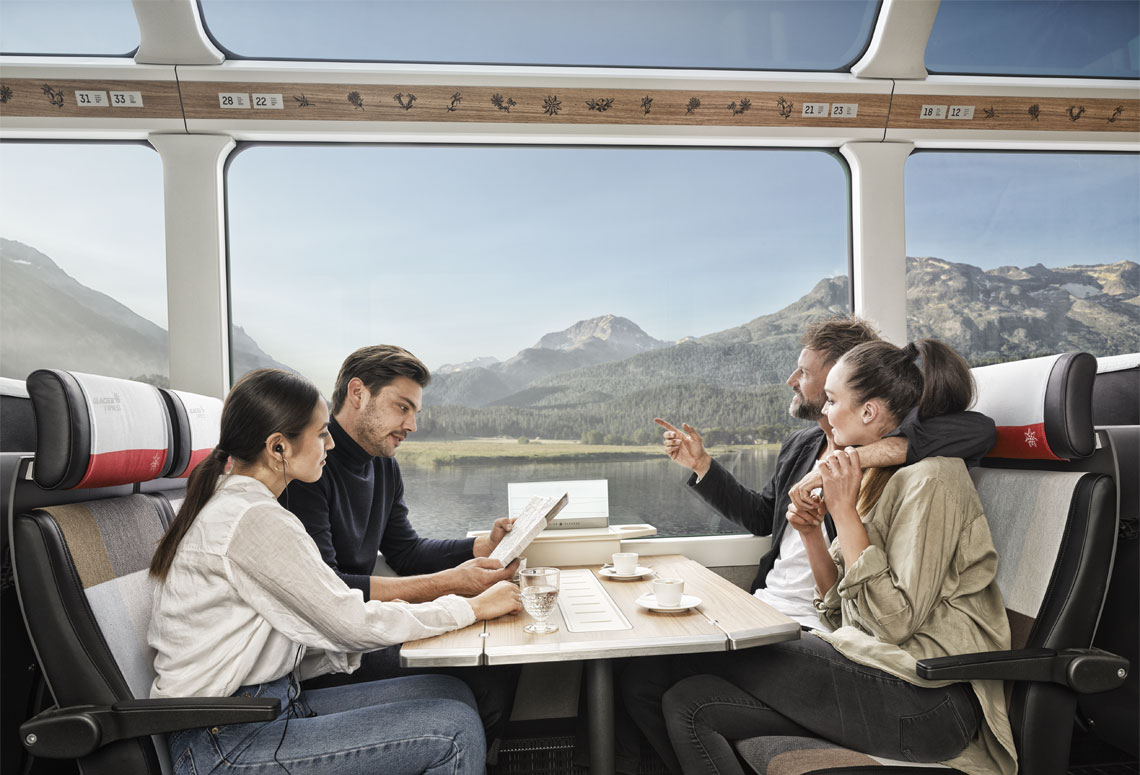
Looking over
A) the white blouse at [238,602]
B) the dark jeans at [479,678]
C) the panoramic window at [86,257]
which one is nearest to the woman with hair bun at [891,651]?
the dark jeans at [479,678]

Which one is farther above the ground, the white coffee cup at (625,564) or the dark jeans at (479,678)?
the white coffee cup at (625,564)

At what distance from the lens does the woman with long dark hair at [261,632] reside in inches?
56.4

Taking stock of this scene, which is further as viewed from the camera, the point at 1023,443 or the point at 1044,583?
the point at 1023,443

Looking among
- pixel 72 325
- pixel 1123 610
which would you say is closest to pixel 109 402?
pixel 72 325

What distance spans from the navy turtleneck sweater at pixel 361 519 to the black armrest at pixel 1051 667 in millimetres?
1495

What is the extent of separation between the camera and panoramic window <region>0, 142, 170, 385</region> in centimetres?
268

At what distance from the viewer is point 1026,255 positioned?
317cm

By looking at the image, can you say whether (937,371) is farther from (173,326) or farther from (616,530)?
(173,326)

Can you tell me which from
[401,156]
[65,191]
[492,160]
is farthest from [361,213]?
[65,191]

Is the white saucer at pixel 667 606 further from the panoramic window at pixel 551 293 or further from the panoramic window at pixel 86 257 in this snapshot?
the panoramic window at pixel 86 257

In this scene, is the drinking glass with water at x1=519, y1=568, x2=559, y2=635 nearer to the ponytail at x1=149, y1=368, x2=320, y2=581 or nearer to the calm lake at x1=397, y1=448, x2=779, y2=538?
the ponytail at x1=149, y1=368, x2=320, y2=581

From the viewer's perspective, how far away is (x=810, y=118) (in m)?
2.82

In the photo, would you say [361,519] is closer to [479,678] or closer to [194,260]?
[479,678]

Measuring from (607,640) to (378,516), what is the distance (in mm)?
1127
